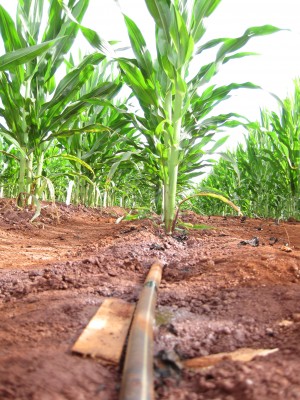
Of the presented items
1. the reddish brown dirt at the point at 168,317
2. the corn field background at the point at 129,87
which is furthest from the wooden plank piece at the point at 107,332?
the corn field background at the point at 129,87

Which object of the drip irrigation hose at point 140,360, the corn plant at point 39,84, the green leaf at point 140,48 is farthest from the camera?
the corn plant at point 39,84

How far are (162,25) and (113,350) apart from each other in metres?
1.97

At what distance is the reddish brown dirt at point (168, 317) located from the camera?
1.73 feet

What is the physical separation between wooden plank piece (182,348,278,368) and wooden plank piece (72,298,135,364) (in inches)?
5.6

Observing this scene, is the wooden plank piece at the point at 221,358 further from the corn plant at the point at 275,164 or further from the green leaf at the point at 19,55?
the corn plant at the point at 275,164

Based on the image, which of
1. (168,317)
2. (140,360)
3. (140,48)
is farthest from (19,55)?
(140,360)

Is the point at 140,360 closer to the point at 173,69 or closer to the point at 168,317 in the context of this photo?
the point at 168,317

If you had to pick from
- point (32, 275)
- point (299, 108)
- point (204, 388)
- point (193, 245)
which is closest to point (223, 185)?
point (299, 108)

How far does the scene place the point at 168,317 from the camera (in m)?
0.92

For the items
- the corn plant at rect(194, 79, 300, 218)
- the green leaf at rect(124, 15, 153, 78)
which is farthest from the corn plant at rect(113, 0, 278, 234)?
the corn plant at rect(194, 79, 300, 218)

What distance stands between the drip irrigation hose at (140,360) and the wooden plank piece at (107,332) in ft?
0.13

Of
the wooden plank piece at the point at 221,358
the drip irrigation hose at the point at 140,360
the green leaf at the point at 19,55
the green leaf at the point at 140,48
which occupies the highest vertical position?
the green leaf at the point at 140,48

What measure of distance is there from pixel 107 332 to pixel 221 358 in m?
0.26

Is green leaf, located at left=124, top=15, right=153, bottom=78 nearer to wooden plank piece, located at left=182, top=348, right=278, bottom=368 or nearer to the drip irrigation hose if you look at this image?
the drip irrigation hose
